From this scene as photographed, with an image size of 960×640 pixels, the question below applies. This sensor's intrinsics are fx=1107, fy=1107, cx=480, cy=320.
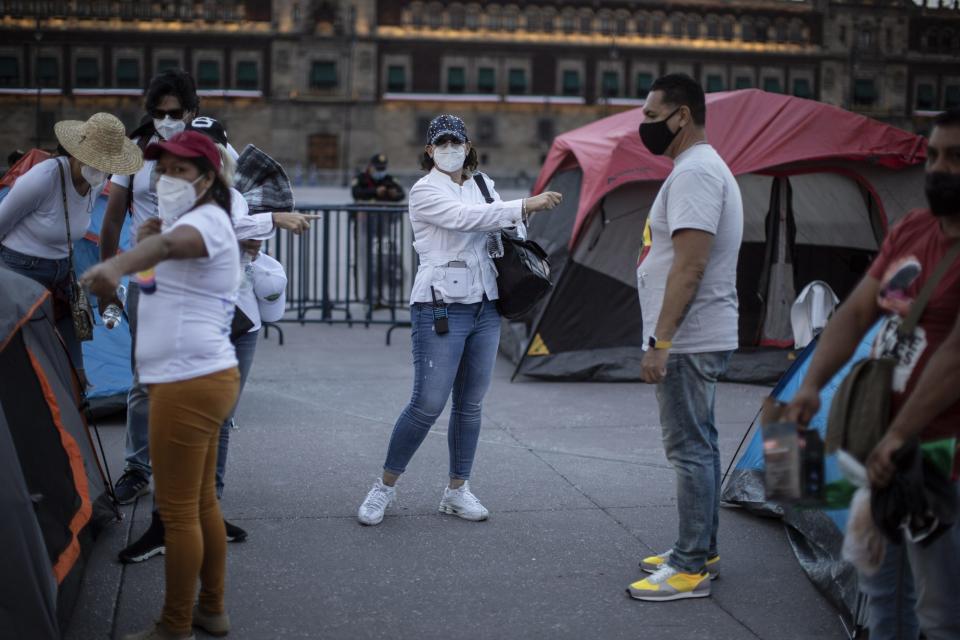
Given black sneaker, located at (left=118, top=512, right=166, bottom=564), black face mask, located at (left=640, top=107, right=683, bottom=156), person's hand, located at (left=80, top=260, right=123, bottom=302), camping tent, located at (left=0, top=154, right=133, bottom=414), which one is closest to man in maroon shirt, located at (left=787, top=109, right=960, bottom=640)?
black face mask, located at (left=640, top=107, right=683, bottom=156)

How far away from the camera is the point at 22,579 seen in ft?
10.8

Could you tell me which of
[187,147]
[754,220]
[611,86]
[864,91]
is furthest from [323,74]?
[187,147]

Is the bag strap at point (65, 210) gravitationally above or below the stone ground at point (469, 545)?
above

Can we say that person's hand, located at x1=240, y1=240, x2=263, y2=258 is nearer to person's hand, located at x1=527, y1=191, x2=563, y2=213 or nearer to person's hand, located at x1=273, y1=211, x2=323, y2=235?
person's hand, located at x1=273, y1=211, x2=323, y2=235

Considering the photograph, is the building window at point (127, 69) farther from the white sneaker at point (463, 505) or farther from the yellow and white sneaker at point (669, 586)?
the yellow and white sneaker at point (669, 586)

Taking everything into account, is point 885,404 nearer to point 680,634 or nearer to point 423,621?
point 680,634

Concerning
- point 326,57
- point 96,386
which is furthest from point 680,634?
point 326,57

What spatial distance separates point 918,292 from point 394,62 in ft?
204

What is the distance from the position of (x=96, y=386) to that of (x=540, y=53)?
59.1 m

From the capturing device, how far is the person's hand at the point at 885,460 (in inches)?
106

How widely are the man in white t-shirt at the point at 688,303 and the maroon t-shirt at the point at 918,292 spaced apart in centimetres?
102

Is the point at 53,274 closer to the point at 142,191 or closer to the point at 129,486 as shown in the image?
the point at 142,191

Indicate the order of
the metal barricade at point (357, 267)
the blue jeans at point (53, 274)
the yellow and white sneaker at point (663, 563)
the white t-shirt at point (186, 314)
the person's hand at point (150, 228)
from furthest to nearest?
the metal barricade at point (357, 267)
the blue jeans at point (53, 274)
the yellow and white sneaker at point (663, 563)
the person's hand at point (150, 228)
the white t-shirt at point (186, 314)

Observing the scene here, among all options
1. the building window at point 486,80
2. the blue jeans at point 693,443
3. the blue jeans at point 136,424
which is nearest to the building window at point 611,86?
the building window at point 486,80
